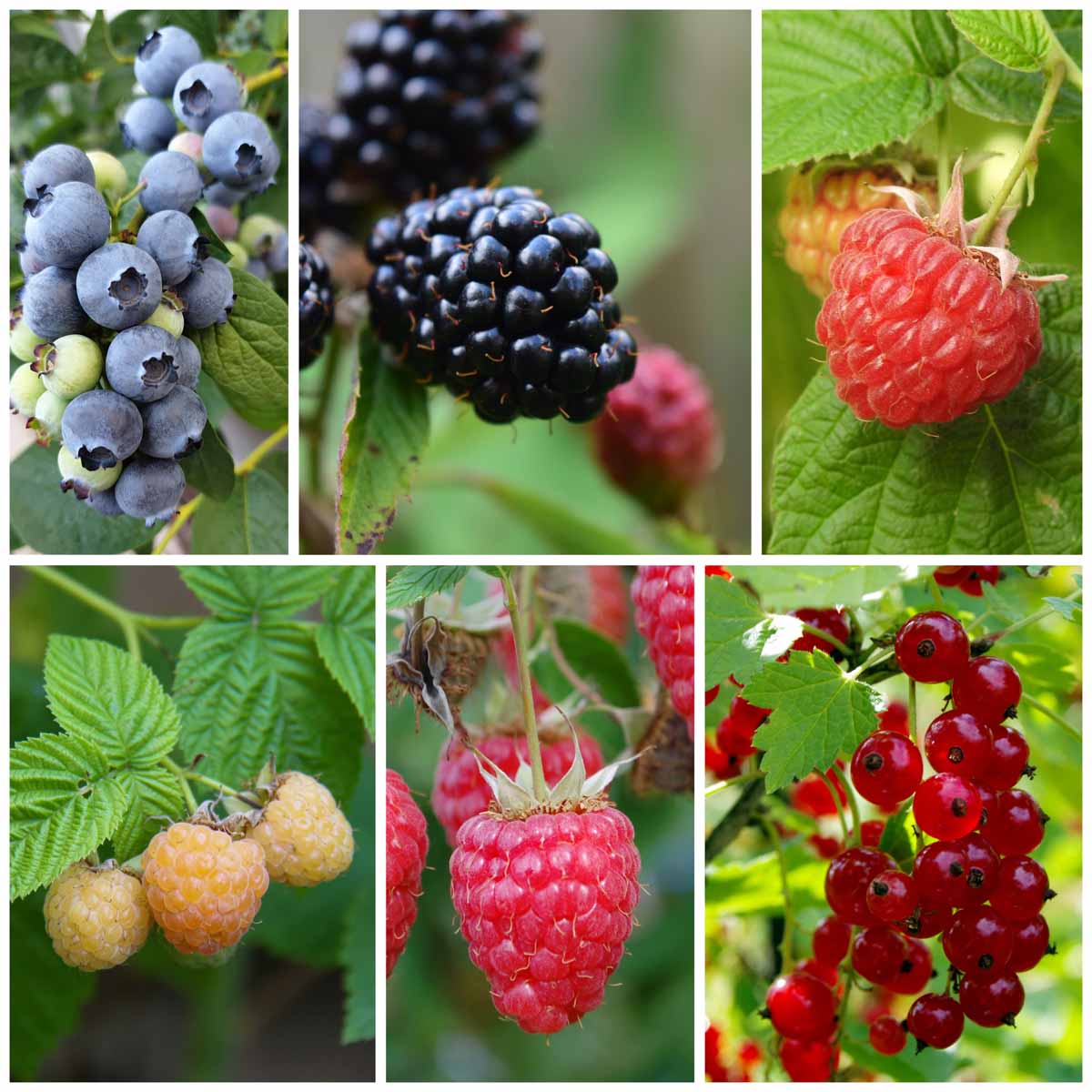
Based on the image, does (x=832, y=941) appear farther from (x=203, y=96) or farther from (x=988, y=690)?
(x=203, y=96)

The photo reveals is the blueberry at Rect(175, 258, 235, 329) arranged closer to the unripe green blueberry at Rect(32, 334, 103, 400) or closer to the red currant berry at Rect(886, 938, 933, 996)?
the unripe green blueberry at Rect(32, 334, 103, 400)

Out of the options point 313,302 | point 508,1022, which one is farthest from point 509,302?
point 508,1022

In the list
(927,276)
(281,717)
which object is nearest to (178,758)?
(281,717)

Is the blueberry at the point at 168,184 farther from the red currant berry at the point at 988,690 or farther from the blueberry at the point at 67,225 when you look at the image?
the red currant berry at the point at 988,690

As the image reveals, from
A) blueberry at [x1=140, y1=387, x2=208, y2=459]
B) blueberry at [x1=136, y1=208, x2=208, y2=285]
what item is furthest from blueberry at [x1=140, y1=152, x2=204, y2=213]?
blueberry at [x1=140, y1=387, x2=208, y2=459]

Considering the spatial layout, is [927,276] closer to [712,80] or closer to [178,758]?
[178,758]
